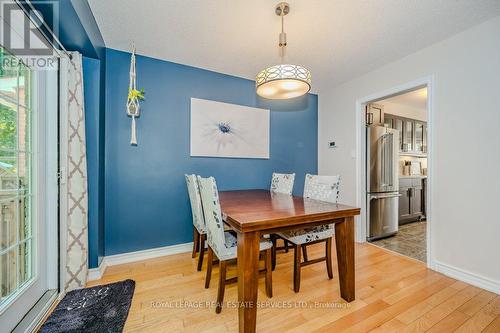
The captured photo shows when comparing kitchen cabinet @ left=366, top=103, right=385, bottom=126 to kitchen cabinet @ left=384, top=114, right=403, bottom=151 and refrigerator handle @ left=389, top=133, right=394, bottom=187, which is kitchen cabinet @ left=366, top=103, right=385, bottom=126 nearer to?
refrigerator handle @ left=389, top=133, right=394, bottom=187

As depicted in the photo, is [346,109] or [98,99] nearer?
[98,99]

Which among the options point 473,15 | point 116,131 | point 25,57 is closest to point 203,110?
point 116,131

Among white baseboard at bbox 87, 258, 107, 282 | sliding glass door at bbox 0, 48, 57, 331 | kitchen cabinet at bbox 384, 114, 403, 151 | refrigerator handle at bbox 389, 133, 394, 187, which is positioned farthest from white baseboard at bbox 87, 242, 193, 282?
kitchen cabinet at bbox 384, 114, 403, 151

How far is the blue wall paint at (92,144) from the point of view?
2059mm

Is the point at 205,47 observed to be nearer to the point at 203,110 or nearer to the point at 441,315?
the point at 203,110

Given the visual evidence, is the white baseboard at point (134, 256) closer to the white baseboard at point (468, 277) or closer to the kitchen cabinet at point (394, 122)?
the white baseboard at point (468, 277)

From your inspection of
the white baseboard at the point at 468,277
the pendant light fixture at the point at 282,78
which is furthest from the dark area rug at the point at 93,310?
the white baseboard at the point at 468,277

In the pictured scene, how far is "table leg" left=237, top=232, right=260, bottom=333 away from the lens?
4.24 feet

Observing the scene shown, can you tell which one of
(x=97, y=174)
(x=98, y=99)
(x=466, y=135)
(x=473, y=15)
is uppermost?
(x=473, y=15)

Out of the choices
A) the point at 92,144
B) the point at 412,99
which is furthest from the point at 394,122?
the point at 92,144

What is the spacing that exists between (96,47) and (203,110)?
4.04ft

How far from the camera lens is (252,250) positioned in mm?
1313

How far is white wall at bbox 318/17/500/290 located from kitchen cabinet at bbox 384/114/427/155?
1.94 m

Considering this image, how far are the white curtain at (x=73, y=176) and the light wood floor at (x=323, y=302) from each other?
28 cm
